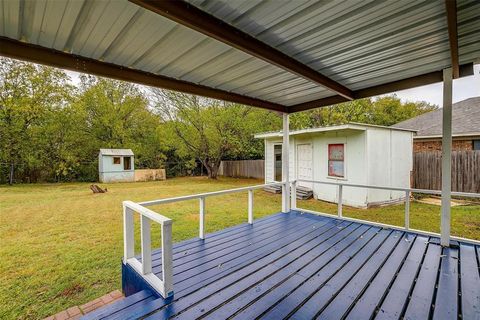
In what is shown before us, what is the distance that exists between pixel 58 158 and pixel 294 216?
16840 millimetres

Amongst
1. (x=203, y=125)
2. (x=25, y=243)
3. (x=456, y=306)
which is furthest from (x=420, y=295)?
(x=203, y=125)

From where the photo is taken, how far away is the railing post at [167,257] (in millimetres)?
2102

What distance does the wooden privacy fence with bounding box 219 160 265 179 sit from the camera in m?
16.4

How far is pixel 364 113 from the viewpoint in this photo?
58.0 ft

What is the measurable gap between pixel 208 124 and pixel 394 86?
1220cm

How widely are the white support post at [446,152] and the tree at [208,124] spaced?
1217 centimetres

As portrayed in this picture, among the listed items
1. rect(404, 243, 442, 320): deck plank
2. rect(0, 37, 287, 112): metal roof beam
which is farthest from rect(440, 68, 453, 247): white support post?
rect(0, 37, 287, 112): metal roof beam

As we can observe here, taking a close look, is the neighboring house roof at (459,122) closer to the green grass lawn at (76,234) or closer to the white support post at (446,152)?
the green grass lawn at (76,234)

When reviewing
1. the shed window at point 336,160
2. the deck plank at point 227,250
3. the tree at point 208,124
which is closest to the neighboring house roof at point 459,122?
the shed window at point 336,160

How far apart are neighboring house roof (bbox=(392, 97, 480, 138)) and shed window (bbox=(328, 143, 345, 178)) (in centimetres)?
536

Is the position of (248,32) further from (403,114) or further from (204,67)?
(403,114)

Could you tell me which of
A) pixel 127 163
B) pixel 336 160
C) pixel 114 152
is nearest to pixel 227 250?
pixel 336 160

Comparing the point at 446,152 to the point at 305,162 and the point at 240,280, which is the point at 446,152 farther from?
the point at 305,162

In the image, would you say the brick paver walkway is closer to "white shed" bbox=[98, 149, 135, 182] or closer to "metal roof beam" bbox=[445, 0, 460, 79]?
"metal roof beam" bbox=[445, 0, 460, 79]
